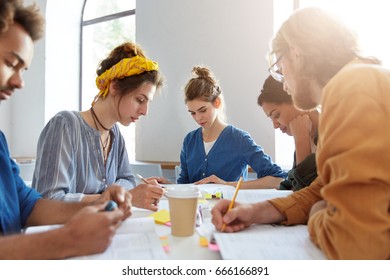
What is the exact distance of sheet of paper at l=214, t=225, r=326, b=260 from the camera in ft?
2.13

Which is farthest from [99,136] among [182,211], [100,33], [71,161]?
[100,33]

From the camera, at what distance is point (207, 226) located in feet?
2.82

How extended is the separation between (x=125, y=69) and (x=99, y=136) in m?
0.31

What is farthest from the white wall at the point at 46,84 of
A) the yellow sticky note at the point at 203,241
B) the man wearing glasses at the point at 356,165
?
the man wearing glasses at the point at 356,165

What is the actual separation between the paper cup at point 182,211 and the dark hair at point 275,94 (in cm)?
107

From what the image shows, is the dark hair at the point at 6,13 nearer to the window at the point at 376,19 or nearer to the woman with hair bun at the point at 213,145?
the woman with hair bun at the point at 213,145

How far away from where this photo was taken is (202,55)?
2.82m

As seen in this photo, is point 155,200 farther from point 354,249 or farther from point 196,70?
point 196,70

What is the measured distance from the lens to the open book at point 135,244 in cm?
64

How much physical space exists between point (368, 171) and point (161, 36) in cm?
269

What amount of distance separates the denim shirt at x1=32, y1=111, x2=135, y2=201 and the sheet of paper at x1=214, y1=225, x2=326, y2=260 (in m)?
0.65

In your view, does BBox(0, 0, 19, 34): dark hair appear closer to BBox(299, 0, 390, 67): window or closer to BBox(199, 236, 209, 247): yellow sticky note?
BBox(199, 236, 209, 247): yellow sticky note
